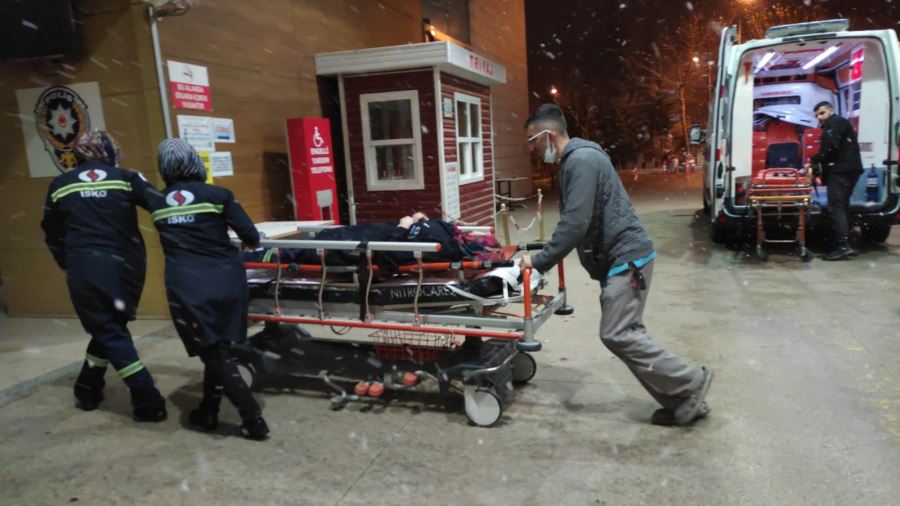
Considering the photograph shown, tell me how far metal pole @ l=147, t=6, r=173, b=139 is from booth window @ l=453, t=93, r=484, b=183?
4323 millimetres

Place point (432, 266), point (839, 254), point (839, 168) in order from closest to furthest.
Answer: point (432, 266) < point (839, 168) < point (839, 254)

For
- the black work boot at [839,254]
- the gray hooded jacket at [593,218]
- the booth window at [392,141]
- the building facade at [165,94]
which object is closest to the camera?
the gray hooded jacket at [593,218]

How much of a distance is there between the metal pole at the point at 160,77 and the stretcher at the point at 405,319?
83.9 inches

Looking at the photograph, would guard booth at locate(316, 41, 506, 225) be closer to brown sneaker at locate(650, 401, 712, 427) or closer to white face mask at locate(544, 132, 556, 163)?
white face mask at locate(544, 132, 556, 163)

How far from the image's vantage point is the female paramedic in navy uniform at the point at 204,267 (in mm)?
3594

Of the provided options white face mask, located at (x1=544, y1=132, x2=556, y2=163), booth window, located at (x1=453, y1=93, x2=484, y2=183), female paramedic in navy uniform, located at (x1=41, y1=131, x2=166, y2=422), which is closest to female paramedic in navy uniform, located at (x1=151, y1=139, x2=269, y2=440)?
female paramedic in navy uniform, located at (x1=41, y1=131, x2=166, y2=422)

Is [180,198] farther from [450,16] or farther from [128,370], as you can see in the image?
[450,16]

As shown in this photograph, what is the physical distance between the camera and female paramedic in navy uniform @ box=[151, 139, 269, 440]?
11.8ft

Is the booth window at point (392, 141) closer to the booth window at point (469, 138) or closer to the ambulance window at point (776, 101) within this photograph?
the booth window at point (469, 138)

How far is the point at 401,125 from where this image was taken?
8.86 metres

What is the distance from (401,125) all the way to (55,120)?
4.20 meters

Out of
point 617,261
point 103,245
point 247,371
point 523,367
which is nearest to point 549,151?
point 617,261

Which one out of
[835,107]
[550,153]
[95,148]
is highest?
[835,107]

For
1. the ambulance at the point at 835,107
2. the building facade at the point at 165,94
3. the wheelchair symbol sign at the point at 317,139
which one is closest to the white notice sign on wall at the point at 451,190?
the building facade at the point at 165,94
